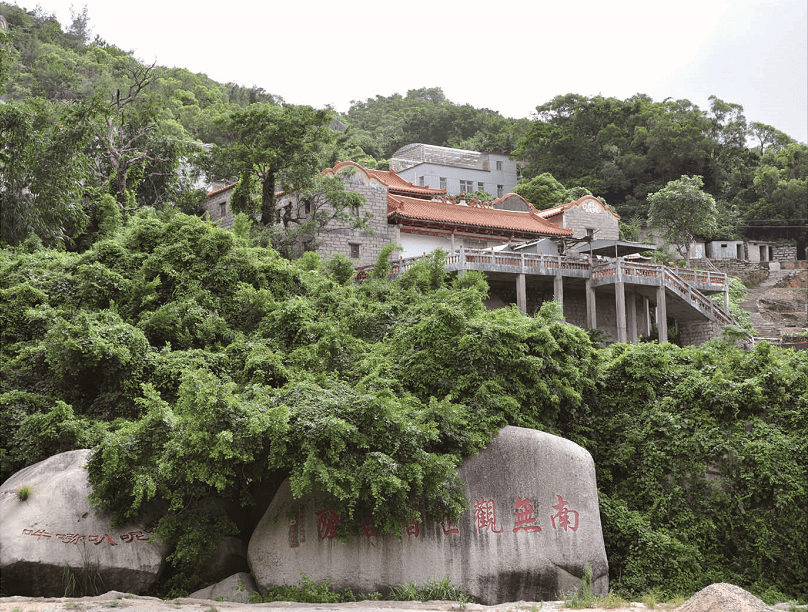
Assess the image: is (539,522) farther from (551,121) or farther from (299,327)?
(551,121)

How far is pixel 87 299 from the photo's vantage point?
13484 mm

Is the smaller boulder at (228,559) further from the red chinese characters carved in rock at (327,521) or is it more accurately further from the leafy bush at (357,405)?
the red chinese characters carved in rock at (327,521)

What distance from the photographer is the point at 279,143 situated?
75.2 feet

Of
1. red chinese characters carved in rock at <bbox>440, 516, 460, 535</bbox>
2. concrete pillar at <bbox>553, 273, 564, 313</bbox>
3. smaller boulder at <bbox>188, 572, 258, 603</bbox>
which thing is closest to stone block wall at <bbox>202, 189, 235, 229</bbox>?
concrete pillar at <bbox>553, 273, 564, 313</bbox>

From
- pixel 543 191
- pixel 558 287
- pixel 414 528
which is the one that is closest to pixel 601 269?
pixel 558 287

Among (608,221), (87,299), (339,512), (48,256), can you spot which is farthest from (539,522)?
(608,221)

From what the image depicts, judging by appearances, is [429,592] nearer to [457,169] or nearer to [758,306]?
[758,306]

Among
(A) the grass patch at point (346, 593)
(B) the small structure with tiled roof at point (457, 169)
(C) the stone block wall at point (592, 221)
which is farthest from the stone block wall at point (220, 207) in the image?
(B) the small structure with tiled roof at point (457, 169)

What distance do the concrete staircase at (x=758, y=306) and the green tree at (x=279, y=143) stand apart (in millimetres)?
18799

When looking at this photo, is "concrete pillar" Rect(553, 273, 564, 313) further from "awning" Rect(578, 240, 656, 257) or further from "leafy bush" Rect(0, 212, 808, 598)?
"leafy bush" Rect(0, 212, 808, 598)

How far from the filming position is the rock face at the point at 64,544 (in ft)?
30.0

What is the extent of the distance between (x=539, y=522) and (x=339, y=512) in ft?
9.18

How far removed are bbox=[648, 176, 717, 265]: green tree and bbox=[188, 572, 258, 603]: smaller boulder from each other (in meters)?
34.8

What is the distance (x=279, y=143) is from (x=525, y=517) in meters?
15.6
